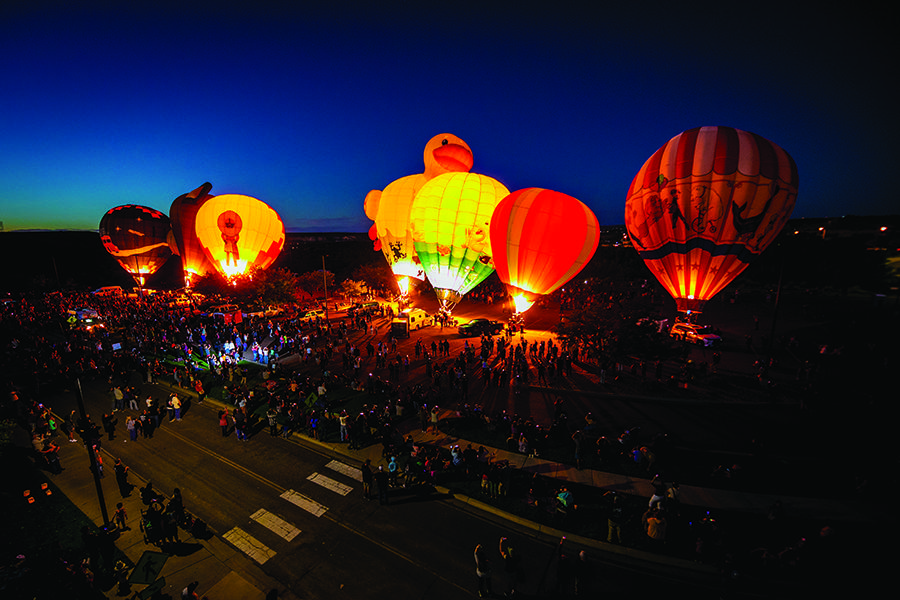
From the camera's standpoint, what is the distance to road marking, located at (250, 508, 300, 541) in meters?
8.45

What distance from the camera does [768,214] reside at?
15.4m

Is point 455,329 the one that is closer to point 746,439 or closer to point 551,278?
point 551,278

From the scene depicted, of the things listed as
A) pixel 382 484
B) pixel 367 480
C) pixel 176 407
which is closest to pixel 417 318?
pixel 176 407

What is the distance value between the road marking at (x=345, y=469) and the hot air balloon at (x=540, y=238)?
10.5 meters

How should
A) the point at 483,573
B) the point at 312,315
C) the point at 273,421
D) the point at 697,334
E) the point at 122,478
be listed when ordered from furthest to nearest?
the point at 312,315, the point at 697,334, the point at 273,421, the point at 122,478, the point at 483,573

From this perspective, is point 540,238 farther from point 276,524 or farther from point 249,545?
point 249,545

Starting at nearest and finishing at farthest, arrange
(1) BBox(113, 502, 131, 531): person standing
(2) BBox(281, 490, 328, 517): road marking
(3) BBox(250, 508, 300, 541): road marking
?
1. (3) BBox(250, 508, 300, 541): road marking
2. (1) BBox(113, 502, 131, 531): person standing
3. (2) BBox(281, 490, 328, 517): road marking

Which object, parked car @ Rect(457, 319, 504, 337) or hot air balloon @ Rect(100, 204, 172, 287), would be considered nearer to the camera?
parked car @ Rect(457, 319, 504, 337)

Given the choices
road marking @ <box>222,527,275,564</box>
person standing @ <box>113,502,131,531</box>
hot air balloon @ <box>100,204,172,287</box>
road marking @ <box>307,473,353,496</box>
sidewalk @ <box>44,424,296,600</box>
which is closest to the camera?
sidewalk @ <box>44,424,296,600</box>

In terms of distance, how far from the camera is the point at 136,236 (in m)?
36.6

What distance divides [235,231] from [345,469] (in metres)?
23.9

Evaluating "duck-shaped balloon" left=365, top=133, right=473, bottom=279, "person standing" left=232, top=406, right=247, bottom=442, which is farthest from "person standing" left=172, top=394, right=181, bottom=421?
"duck-shaped balloon" left=365, top=133, right=473, bottom=279

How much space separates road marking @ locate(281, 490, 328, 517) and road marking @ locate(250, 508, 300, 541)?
0.53m

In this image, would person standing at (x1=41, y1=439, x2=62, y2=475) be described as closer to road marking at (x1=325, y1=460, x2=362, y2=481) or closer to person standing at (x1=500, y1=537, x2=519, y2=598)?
road marking at (x1=325, y1=460, x2=362, y2=481)
